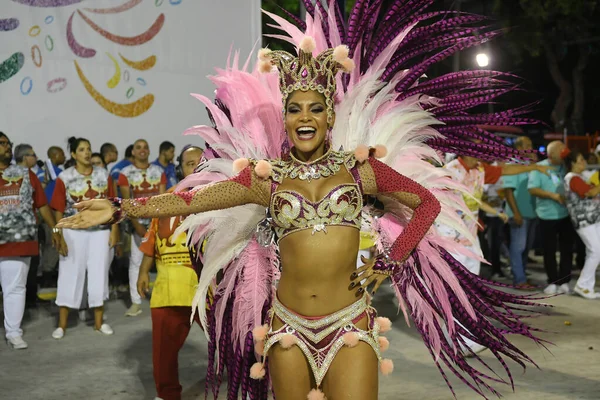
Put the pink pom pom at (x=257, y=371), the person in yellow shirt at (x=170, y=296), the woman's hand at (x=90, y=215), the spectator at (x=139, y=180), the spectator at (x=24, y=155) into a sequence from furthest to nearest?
the spectator at (x=139, y=180) < the spectator at (x=24, y=155) < the person in yellow shirt at (x=170, y=296) < the pink pom pom at (x=257, y=371) < the woman's hand at (x=90, y=215)

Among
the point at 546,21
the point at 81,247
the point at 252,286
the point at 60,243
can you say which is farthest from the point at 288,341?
the point at 546,21

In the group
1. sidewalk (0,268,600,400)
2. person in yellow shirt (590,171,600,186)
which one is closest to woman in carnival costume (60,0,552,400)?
sidewalk (0,268,600,400)

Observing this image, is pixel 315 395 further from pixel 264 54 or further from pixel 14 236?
pixel 14 236

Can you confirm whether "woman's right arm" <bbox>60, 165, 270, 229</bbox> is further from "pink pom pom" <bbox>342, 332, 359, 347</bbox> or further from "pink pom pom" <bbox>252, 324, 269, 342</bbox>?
"pink pom pom" <bbox>342, 332, 359, 347</bbox>

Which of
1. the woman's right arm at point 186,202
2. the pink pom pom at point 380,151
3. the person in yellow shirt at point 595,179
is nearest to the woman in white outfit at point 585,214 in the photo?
the person in yellow shirt at point 595,179

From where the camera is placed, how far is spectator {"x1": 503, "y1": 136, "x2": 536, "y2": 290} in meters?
10.1

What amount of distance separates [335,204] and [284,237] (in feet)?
0.93

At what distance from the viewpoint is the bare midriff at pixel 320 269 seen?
3.43m

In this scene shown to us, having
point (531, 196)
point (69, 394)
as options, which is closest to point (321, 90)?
point (69, 394)

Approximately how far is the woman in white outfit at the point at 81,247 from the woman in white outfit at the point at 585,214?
17.8 feet

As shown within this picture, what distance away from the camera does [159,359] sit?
527 centimetres

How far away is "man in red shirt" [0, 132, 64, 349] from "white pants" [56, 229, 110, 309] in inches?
18.8

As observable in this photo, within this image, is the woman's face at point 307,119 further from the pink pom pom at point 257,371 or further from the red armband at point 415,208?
the pink pom pom at point 257,371

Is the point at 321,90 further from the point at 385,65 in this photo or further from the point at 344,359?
the point at 344,359
